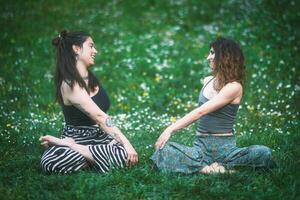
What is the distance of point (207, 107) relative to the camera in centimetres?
485

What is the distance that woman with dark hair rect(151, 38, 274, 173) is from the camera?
4.87 metres

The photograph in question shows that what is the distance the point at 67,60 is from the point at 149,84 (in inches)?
129

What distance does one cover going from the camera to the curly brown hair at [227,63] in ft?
16.4

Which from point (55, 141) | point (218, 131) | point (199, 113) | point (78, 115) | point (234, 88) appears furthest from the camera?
Result: point (78, 115)

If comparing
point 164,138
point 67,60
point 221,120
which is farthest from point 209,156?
point 67,60

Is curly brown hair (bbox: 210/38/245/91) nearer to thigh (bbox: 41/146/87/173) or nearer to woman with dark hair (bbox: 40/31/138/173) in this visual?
woman with dark hair (bbox: 40/31/138/173)

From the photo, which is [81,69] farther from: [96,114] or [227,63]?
[227,63]

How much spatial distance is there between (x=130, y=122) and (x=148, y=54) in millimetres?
2941

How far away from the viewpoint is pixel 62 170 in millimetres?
4977

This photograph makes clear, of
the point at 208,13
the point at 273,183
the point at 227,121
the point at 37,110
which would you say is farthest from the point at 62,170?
the point at 208,13

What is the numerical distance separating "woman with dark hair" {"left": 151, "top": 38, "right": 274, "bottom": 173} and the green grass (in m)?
0.15

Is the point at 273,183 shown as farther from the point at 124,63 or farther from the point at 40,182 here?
the point at 124,63

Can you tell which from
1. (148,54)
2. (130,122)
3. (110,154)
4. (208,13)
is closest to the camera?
(110,154)

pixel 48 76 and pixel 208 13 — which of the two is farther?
pixel 208 13
